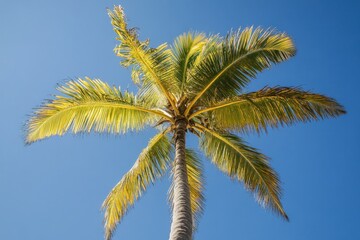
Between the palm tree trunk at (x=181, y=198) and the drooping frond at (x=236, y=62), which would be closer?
the palm tree trunk at (x=181, y=198)

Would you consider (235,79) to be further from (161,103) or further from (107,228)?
(107,228)

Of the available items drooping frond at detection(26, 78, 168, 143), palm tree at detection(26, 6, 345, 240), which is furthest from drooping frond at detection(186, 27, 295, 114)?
drooping frond at detection(26, 78, 168, 143)

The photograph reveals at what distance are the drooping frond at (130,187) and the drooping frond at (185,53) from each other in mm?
1463

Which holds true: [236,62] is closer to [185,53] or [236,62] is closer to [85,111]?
[185,53]

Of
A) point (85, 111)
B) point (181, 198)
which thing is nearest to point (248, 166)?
point (181, 198)

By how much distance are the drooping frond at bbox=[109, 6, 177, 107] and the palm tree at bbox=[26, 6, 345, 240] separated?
0.02 metres

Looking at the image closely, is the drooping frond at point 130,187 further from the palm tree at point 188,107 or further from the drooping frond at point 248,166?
the drooping frond at point 248,166

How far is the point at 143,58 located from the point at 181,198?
3.47 metres

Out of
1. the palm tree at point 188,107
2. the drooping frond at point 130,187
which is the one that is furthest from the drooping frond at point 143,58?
the drooping frond at point 130,187

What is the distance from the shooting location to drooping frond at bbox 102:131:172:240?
1048cm

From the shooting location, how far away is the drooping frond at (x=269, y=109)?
32.3 ft

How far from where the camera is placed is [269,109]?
10203 millimetres

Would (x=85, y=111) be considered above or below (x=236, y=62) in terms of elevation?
below

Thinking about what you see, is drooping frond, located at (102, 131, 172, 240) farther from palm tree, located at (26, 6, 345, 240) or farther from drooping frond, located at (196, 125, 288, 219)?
drooping frond, located at (196, 125, 288, 219)
